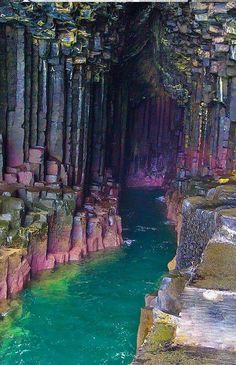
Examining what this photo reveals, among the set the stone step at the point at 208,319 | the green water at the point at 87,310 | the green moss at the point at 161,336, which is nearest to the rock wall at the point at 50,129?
the green water at the point at 87,310

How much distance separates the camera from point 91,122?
27.0m

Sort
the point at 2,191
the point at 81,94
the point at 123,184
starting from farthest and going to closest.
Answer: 1. the point at 123,184
2. the point at 81,94
3. the point at 2,191

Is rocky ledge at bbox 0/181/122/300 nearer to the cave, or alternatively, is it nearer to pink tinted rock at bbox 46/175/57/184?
the cave

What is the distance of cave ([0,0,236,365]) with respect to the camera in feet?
59.8

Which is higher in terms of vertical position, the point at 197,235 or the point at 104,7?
the point at 104,7

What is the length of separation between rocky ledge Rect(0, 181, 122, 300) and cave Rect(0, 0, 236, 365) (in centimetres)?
4

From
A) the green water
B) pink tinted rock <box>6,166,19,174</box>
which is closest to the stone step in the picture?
the green water

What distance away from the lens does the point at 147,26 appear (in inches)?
1147

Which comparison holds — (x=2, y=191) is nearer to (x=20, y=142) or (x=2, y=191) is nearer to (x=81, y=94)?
(x=20, y=142)

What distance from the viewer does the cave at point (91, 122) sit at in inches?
718

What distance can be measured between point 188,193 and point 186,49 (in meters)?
7.00

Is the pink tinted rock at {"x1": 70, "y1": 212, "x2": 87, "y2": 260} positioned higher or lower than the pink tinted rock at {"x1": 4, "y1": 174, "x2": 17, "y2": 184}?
lower

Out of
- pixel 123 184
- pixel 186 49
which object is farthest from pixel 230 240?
pixel 123 184

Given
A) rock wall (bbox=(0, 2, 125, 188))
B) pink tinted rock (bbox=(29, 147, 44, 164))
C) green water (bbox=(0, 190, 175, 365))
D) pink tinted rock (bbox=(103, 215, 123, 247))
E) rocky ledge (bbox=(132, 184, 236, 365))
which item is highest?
rock wall (bbox=(0, 2, 125, 188))
